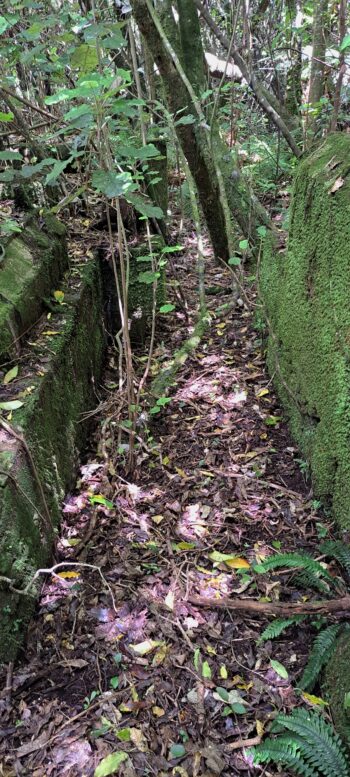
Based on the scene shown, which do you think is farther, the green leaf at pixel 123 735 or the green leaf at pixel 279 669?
the green leaf at pixel 279 669

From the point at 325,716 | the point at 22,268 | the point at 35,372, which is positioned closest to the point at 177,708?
the point at 325,716

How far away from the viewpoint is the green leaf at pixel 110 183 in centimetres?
227

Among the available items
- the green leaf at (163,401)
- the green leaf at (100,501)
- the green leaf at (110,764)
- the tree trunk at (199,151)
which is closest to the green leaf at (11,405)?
the green leaf at (100,501)

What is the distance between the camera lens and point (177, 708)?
2.23m

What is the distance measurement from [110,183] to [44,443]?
4.97ft

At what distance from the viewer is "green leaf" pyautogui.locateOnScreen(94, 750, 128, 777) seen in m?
1.97

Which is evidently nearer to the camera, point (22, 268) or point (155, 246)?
point (22, 268)

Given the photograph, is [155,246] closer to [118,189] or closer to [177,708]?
[118,189]

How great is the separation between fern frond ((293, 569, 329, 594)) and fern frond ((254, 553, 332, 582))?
3 cm

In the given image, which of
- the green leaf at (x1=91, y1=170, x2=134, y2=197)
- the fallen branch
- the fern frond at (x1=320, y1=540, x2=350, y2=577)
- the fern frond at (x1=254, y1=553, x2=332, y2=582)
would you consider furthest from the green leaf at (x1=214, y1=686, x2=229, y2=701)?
the green leaf at (x1=91, y1=170, x2=134, y2=197)

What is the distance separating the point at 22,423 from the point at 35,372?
0.52 meters

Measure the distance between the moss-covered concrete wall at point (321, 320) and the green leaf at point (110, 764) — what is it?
156 centimetres

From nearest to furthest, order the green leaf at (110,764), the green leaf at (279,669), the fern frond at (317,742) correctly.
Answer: the fern frond at (317,742), the green leaf at (110,764), the green leaf at (279,669)

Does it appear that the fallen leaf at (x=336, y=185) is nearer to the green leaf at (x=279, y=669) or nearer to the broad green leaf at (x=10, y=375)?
the broad green leaf at (x=10, y=375)
